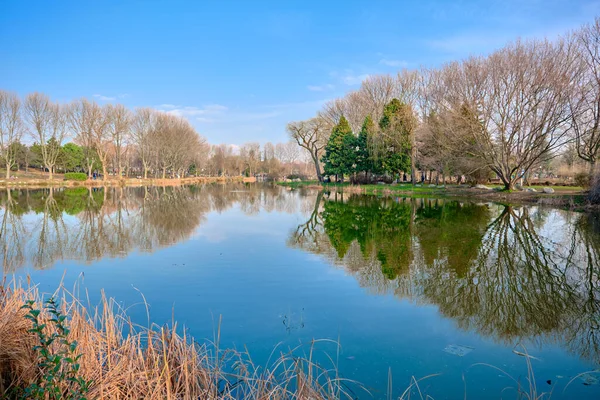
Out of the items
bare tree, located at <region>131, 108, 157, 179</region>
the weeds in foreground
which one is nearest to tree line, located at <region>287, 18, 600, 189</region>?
the weeds in foreground

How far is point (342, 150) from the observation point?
151ft

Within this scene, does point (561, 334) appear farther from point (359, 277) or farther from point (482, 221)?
point (482, 221)

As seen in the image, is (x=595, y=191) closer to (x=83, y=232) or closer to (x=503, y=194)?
(x=503, y=194)

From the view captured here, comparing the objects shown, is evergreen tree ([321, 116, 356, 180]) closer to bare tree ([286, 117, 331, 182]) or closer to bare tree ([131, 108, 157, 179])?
bare tree ([286, 117, 331, 182])

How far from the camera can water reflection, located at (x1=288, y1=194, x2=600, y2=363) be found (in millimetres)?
5785

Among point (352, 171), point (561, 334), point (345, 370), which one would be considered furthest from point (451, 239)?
point (352, 171)

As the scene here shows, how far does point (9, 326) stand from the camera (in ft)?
12.5

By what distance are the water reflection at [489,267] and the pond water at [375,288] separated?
4 cm

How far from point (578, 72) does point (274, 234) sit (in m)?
22.7

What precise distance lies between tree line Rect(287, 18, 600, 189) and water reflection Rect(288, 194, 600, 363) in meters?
10.7

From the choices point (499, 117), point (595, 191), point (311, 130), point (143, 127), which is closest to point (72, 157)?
point (143, 127)

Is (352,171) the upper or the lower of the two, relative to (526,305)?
upper

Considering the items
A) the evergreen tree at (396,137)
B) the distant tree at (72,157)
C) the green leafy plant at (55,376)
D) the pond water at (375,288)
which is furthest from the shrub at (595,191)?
the distant tree at (72,157)

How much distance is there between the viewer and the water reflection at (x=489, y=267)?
228 inches
